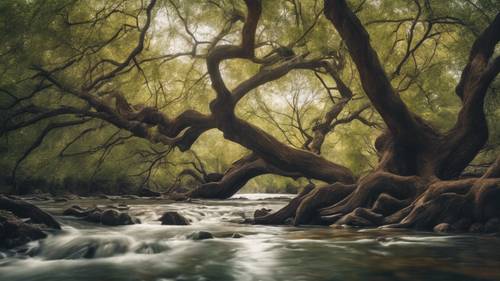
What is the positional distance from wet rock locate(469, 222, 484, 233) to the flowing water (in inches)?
21.8

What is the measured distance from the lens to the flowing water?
5.29m

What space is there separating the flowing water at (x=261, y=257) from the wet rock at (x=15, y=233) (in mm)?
180

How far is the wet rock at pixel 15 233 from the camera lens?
22.7ft

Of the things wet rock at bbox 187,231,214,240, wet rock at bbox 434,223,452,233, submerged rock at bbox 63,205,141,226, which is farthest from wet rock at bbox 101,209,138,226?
wet rock at bbox 434,223,452,233

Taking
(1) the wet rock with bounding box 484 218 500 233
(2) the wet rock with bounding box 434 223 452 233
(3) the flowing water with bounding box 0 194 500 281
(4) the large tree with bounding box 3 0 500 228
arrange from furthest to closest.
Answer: (4) the large tree with bounding box 3 0 500 228 < (2) the wet rock with bounding box 434 223 452 233 < (1) the wet rock with bounding box 484 218 500 233 < (3) the flowing water with bounding box 0 194 500 281

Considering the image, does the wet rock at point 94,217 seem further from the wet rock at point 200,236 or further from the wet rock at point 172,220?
the wet rock at point 200,236

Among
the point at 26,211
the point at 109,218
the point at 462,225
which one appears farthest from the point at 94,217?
the point at 462,225

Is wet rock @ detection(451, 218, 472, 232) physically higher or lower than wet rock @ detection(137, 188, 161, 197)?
lower

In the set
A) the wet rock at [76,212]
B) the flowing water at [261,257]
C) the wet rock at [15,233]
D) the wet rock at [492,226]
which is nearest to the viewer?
the flowing water at [261,257]

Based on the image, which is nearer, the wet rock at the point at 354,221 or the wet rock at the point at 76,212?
the wet rock at the point at 354,221

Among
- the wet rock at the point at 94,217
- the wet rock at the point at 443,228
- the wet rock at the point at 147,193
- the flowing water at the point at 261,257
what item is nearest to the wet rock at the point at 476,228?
the wet rock at the point at 443,228

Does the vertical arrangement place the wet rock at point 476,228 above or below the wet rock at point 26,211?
below

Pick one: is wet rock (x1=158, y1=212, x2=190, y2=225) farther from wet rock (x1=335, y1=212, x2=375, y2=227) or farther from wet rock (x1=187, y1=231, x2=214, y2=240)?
wet rock (x1=335, y1=212, x2=375, y2=227)

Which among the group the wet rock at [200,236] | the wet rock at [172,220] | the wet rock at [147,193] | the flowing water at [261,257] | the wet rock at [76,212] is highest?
the wet rock at [147,193]
